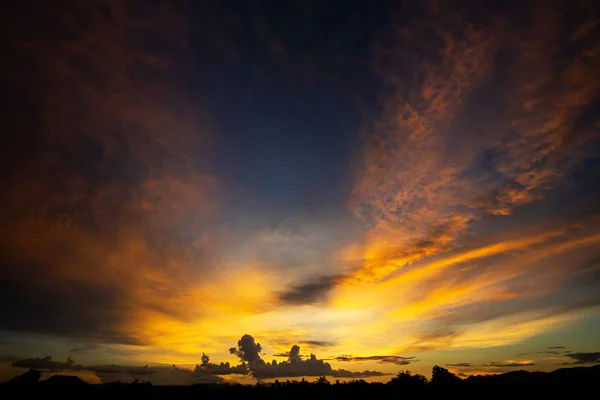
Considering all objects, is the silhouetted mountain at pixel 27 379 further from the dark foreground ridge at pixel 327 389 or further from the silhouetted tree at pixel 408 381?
the silhouetted tree at pixel 408 381

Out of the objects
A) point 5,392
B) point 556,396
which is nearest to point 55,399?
point 5,392

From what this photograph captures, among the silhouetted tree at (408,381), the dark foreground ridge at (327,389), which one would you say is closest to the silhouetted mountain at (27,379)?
the dark foreground ridge at (327,389)

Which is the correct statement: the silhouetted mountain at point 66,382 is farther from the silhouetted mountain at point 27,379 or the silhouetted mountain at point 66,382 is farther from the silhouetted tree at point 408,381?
the silhouetted tree at point 408,381

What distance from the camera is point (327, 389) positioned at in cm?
9925

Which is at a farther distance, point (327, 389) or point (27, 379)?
point (327, 389)

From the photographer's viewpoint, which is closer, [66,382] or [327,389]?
[66,382]

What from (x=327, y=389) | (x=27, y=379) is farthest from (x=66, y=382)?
(x=327, y=389)

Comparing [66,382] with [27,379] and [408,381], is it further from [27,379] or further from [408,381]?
[408,381]

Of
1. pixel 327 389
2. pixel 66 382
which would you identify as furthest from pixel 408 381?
pixel 66 382

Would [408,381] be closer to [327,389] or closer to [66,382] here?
[327,389]

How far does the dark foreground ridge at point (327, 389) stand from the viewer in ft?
246

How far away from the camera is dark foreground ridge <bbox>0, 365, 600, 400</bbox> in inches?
2958

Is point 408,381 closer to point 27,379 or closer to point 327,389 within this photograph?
point 327,389

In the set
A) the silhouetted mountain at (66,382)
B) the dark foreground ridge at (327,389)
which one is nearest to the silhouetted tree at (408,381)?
the dark foreground ridge at (327,389)
